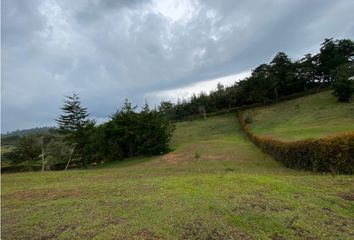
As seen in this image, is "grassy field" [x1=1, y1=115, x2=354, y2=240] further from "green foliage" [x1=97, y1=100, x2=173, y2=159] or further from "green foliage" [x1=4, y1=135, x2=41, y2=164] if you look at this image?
"green foliage" [x1=4, y1=135, x2=41, y2=164]

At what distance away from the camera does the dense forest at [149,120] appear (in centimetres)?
3406

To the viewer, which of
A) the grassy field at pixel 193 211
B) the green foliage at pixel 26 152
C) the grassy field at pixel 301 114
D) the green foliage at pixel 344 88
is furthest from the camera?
the green foliage at pixel 26 152

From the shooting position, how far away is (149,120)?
34.2 meters

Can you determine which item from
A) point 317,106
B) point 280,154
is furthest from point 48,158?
point 317,106

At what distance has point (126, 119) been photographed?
3484 centimetres

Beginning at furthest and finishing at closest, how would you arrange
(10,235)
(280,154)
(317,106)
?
(317,106) → (280,154) → (10,235)

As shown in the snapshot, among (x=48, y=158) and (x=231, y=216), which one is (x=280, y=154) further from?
(x=48, y=158)

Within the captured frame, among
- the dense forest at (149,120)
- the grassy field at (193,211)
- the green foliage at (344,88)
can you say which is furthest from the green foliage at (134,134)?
the green foliage at (344,88)

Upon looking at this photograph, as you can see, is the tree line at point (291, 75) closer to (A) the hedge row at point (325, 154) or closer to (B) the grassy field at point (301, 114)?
(B) the grassy field at point (301, 114)

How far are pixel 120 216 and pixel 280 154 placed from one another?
14.1m

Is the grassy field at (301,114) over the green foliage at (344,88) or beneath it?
beneath

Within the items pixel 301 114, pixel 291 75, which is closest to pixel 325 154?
pixel 301 114

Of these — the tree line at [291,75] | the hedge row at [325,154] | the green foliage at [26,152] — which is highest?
the tree line at [291,75]

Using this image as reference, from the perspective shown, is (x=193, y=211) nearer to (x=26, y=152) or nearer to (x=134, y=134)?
(x=134, y=134)
